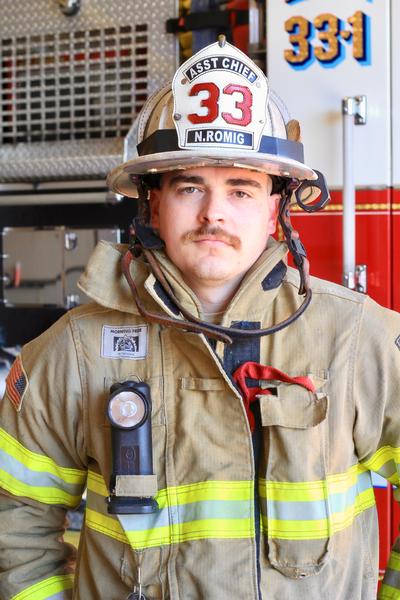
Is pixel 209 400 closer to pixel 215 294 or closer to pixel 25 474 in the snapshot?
pixel 215 294

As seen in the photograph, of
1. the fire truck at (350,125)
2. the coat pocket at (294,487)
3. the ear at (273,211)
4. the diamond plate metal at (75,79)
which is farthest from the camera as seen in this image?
the diamond plate metal at (75,79)

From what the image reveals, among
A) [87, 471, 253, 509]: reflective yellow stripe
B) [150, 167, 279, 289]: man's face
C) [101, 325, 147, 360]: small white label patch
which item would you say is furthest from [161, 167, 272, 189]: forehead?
[87, 471, 253, 509]: reflective yellow stripe

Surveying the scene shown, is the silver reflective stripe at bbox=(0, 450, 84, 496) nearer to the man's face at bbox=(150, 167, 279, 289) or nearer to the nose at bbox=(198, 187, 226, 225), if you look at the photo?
the man's face at bbox=(150, 167, 279, 289)

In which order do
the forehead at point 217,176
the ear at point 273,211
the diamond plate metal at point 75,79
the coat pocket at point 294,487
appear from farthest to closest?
1. the diamond plate metal at point 75,79
2. the ear at point 273,211
3. the forehead at point 217,176
4. the coat pocket at point 294,487

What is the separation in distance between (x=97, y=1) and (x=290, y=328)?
234 centimetres

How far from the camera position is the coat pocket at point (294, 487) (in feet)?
5.19

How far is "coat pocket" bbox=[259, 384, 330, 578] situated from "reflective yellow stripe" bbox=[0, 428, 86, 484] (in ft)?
1.49

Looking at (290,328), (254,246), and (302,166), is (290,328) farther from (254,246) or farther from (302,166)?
(302,166)

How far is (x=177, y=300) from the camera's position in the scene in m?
1.69

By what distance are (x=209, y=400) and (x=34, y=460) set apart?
1.36 ft

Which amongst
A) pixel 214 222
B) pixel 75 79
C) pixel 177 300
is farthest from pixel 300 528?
pixel 75 79

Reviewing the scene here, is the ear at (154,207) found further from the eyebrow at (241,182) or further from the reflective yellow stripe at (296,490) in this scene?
the reflective yellow stripe at (296,490)

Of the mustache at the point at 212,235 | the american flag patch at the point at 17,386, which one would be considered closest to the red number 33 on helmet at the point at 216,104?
the mustache at the point at 212,235

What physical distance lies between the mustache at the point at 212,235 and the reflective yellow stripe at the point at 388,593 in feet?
2.67
